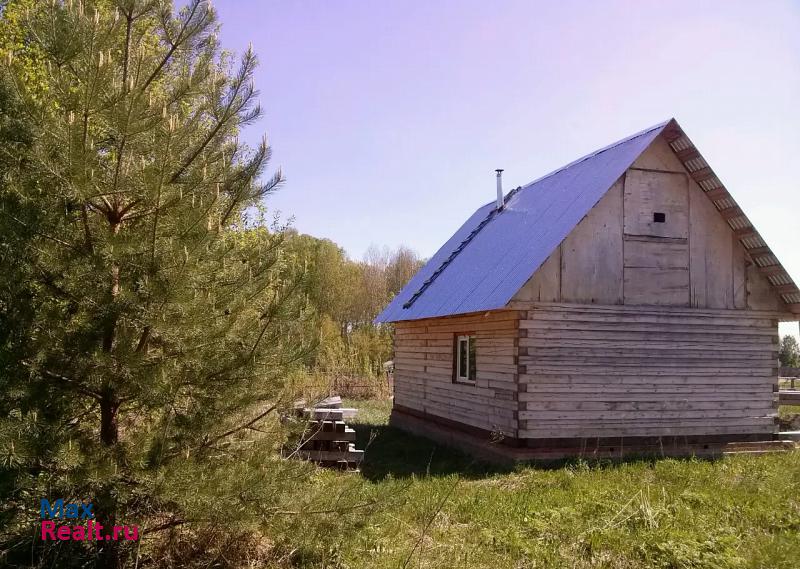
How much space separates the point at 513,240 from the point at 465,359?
117 inches

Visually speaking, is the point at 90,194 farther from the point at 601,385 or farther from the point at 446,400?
the point at 446,400

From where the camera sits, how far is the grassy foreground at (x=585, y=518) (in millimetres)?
6355

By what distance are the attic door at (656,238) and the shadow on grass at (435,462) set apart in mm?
3202

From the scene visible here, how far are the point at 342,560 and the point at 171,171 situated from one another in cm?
405

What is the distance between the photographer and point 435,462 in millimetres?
12195

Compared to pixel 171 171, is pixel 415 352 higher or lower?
lower

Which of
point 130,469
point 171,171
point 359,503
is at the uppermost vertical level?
point 171,171

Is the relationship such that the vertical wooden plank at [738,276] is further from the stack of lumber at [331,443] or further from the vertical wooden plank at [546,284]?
the stack of lumber at [331,443]

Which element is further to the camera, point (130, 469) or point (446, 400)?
point (446, 400)

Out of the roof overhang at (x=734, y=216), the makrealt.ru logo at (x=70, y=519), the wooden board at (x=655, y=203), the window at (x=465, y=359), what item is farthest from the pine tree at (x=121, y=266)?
the roof overhang at (x=734, y=216)

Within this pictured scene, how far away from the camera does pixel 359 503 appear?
19.6ft

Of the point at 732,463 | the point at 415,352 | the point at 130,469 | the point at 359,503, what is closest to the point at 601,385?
the point at 732,463

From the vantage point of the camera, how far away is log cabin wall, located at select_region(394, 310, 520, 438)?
11.7 m

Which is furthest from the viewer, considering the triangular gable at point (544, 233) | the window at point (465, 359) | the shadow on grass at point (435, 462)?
the window at point (465, 359)
